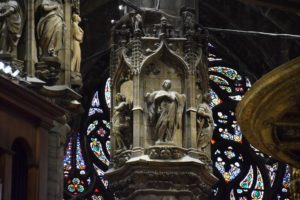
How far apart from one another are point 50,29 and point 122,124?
15.4 feet

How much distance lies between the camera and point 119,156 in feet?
70.8

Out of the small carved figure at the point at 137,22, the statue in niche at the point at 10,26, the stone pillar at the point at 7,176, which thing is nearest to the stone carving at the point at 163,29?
the small carved figure at the point at 137,22

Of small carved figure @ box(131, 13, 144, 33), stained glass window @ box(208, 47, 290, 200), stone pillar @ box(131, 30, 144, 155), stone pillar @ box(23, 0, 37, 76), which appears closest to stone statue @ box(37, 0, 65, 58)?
stone pillar @ box(23, 0, 37, 76)

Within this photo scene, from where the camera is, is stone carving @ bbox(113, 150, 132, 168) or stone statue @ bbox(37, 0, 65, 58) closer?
stone statue @ bbox(37, 0, 65, 58)

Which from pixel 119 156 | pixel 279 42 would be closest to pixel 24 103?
pixel 119 156

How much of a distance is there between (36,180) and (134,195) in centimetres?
552

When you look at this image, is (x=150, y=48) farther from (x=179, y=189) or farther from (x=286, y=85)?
(x=286, y=85)

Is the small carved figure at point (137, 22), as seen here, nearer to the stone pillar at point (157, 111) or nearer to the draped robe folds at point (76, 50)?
the stone pillar at point (157, 111)

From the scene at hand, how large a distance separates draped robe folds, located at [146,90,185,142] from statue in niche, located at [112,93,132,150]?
35cm

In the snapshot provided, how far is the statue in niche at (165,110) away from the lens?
21656 millimetres

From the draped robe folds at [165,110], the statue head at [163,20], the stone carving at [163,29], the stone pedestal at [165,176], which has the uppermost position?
the statue head at [163,20]

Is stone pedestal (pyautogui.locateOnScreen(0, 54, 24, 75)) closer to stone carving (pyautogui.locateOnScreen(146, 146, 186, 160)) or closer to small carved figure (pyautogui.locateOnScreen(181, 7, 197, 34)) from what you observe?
stone carving (pyautogui.locateOnScreen(146, 146, 186, 160))

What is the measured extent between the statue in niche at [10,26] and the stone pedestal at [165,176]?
470cm

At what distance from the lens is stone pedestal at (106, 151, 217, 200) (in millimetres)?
21062
